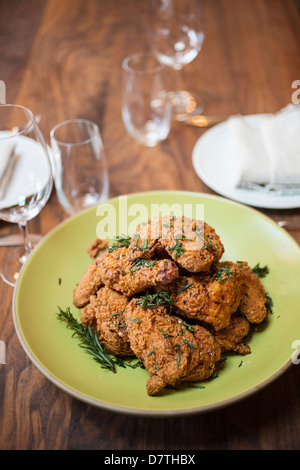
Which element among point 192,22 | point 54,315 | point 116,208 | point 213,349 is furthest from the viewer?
point 192,22

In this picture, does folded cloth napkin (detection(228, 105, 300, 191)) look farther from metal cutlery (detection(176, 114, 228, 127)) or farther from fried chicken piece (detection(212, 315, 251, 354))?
fried chicken piece (detection(212, 315, 251, 354))

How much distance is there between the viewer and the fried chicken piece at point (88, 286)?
1.08 m

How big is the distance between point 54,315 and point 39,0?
7.69 ft

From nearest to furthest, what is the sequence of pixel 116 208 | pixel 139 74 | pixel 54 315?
1. pixel 54 315
2. pixel 116 208
3. pixel 139 74

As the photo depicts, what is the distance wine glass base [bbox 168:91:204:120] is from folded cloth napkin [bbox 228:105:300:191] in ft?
0.94

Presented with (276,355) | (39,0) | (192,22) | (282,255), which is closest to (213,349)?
(276,355)

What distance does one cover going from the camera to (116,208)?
1.32 m

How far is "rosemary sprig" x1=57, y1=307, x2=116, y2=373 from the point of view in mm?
999

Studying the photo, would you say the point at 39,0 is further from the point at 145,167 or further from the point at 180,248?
the point at 180,248

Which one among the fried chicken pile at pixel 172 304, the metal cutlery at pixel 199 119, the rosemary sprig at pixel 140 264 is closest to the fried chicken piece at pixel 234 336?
the fried chicken pile at pixel 172 304

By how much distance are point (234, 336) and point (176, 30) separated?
55.5 inches

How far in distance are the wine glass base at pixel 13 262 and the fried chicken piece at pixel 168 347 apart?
507mm

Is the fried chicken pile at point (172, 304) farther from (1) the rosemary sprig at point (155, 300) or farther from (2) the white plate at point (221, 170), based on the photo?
(2) the white plate at point (221, 170)

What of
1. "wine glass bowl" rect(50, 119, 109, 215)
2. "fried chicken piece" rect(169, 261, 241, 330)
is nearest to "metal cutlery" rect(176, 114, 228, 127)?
"wine glass bowl" rect(50, 119, 109, 215)
